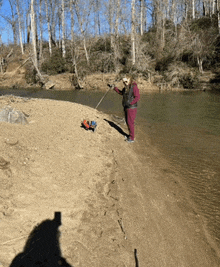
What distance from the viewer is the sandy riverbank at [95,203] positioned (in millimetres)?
3042

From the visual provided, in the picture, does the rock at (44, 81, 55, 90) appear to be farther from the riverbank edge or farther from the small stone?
the small stone

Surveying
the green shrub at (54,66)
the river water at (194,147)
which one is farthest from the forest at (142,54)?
the river water at (194,147)

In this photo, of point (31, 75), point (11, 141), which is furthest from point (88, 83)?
point (11, 141)

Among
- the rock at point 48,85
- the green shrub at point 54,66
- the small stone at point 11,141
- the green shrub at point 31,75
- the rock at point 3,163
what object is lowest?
the rock at point 3,163

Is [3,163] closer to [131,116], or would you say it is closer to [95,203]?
[95,203]

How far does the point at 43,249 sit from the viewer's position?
2.92 metres

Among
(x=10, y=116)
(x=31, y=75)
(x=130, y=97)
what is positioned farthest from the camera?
(x=31, y=75)

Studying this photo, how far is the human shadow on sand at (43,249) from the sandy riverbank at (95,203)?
0.06 metres

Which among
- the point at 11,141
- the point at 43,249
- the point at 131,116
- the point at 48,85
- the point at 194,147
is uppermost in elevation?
the point at 48,85

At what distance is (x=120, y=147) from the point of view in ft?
22.8

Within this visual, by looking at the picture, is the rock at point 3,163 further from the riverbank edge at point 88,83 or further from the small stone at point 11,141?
the riverbank edge at point 88,83

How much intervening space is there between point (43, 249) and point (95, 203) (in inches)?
49.9

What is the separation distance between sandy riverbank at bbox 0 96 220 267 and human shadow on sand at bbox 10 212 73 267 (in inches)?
2.3

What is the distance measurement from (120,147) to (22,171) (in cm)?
324
